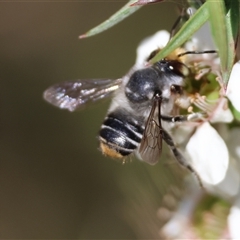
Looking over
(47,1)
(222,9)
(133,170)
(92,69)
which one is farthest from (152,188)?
(47,1)

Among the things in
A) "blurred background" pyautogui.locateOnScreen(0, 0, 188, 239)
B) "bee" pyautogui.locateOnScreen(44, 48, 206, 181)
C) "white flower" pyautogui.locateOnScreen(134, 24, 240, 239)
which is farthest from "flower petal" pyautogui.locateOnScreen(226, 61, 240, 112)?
"blurred background" pyautogui.locateOnScreen(0, 0, 188, 239)

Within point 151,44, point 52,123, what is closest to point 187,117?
point 151,44

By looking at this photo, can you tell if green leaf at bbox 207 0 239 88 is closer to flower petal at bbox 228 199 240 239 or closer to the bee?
the bee

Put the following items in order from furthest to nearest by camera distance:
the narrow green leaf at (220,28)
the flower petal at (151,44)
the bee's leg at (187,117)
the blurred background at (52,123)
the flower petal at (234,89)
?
the blurred background at (52,123) < the flower petal at (151,44) < the bee's leg at (187,117) < the flower petal at (234,89) < the narrow green leaf at (220,28)

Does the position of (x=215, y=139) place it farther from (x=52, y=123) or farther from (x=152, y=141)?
(x=52, y=123)

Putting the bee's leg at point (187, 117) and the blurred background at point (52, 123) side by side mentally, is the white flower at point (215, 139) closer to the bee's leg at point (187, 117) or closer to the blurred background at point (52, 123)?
the bee's leg at point (187, 117)

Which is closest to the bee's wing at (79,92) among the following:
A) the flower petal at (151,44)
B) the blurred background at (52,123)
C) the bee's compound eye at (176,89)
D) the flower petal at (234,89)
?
the flower petal at (151,44)
